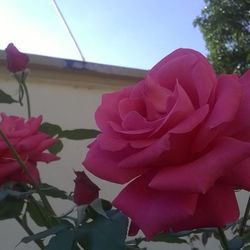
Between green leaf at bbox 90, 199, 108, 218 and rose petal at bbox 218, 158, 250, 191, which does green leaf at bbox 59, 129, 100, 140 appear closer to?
green leaf at bbox 90, 199, 108, 218

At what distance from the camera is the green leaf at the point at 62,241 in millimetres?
538

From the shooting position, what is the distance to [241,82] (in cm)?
52

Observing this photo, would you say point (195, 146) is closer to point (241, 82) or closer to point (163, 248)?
point (241, 82)

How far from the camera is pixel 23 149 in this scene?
2.20ft

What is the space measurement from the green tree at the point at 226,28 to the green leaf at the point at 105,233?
Answer: 1364 centimetres

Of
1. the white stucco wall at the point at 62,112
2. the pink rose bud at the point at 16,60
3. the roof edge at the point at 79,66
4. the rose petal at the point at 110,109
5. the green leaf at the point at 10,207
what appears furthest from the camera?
the roof edge at the point at 79,66

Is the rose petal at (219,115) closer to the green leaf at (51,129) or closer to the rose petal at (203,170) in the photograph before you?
the rose petal at (203,170)

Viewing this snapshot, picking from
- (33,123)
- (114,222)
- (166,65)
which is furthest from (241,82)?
(33,123)

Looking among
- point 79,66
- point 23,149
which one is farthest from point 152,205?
point 79,66

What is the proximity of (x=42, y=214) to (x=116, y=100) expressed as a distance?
21 centimetres

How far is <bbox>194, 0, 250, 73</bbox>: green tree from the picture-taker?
14070mm

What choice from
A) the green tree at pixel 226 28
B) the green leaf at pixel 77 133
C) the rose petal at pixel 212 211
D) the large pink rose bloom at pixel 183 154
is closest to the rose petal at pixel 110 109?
the large pink rose bloom at pixel 183 154

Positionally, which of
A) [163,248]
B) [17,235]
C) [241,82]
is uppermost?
[241,82]

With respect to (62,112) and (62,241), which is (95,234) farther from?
(62,112)
